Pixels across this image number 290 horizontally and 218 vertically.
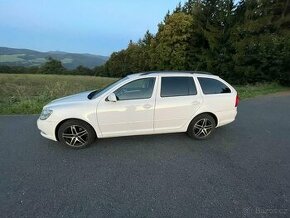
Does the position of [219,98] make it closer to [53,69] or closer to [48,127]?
[48,127]

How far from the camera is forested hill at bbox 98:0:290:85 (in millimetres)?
17219

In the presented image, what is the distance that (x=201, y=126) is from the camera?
598cm

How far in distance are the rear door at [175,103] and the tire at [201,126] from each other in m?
0.20

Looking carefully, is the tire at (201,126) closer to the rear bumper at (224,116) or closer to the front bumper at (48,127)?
the rear bumper at (224,116)

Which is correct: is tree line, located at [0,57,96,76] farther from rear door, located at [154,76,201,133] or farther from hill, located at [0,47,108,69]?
rear door, located at [154,76,201,133]

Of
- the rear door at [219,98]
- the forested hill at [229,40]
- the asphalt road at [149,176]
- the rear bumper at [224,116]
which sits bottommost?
the asphalt road at [149,176]

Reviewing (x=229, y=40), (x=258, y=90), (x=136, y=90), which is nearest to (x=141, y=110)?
(x=136, y=90)

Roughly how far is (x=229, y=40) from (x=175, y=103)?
2222 cm

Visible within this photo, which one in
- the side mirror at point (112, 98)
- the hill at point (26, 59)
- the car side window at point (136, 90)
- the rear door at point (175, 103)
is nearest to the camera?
the side mirror at point (112, 98)

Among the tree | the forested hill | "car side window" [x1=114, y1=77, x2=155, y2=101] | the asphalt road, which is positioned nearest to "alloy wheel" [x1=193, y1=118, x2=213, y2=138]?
the asphalt road

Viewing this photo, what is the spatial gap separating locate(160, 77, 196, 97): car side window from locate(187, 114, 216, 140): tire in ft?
1.99

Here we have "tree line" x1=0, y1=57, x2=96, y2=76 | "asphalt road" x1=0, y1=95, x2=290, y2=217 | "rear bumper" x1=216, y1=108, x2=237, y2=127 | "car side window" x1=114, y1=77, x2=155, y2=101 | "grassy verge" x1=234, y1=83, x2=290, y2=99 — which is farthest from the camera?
"tree line" x1=0, y1=57, x2=96, y2=76

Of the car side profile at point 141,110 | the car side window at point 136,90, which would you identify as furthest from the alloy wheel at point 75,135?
the car side window at point 136,90

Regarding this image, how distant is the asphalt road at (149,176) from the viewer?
3.52m
